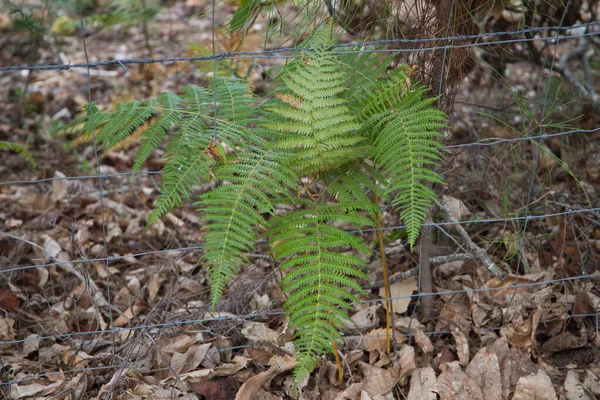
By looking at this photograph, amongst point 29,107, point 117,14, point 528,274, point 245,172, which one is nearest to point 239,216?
point 245,172

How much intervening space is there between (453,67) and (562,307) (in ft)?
4.09

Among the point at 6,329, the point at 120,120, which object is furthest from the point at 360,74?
the point at 6,329

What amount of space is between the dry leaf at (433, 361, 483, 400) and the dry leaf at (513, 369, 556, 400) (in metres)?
0.17

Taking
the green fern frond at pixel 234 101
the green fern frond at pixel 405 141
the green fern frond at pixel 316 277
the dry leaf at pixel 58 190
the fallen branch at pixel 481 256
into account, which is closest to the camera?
the green fern frond at pixel 405 141

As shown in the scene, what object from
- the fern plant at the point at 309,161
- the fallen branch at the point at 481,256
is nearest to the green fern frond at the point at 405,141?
the fern plant at the point at 309,161

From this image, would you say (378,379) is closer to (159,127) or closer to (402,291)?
(402,291)

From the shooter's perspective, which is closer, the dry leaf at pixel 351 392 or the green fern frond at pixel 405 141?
the green fern frond at pixel 405 141

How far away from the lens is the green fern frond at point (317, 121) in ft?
6.95

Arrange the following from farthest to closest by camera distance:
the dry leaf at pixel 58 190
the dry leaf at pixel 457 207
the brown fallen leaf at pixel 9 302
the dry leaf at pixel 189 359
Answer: the dry leaf at pixel 58 190 < the dry leaf at pixel 457 207 < the brown fallen leaf at pixel 9 302 < the dry leaf at pixel 189 359

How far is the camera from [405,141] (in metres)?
2.08

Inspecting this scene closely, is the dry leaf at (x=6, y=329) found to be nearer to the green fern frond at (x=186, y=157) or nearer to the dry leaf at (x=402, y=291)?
the green fern frond at (x=186, y=157)

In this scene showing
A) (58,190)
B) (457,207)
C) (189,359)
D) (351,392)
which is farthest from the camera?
(58,190)

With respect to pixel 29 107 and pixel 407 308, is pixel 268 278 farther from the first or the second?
pixel 29 107

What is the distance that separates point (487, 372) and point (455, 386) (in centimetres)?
16
